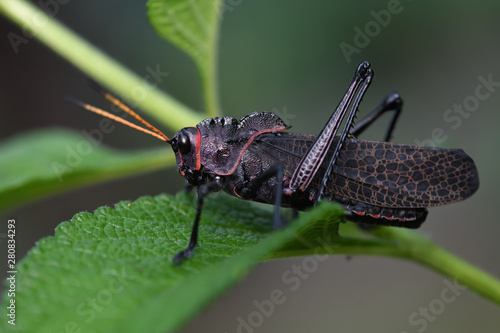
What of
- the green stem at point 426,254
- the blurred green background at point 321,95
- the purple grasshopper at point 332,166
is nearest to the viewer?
the green stem at point 426,254

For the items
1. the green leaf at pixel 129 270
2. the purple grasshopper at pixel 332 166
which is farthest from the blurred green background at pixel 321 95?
the green leaf at pixel 129 270

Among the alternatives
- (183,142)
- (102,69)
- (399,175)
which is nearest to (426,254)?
(399,175)

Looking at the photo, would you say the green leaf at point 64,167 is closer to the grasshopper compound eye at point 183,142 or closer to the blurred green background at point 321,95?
the grasshopper compound eye at point 183,142

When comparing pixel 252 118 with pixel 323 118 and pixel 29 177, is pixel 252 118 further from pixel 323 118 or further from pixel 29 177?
pixel 323 118

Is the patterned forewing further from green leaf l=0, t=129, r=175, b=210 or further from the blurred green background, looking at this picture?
the blurred green background

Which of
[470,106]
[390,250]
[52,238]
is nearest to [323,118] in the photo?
[470,106]

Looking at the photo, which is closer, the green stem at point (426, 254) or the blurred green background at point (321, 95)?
the green stem at point (426, 254)
